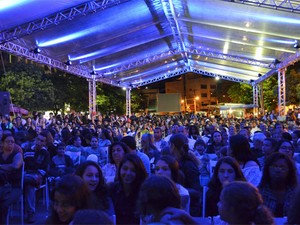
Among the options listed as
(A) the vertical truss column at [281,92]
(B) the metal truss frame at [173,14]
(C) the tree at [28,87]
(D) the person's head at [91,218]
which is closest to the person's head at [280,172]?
(D) the person's head at [91,218]

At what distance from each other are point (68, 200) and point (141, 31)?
15.0 meters

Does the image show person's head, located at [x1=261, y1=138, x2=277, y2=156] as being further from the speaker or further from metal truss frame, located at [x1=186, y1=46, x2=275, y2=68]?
metal truss frame, located at [x1=186, y1=46, x2=275, y2=68]

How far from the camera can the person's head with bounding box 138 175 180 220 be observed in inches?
79.0

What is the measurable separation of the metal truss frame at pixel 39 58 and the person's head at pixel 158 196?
11.3 metres

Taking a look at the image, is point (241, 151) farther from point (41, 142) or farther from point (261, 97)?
point (261, 97)

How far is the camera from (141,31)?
663 inches

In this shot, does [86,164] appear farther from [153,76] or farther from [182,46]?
[153,76]

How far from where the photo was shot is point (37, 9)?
11125mm

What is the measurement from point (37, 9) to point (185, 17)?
6798 mm

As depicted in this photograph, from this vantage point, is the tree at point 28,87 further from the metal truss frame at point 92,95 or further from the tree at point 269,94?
the tree at point 269,94

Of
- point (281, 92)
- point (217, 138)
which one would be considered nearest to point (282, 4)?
point (217, 138)

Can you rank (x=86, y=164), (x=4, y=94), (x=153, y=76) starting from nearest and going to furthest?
(x=86, y=164), (x=4, y=94), (x=153, y=76)

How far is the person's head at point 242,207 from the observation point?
1.88m

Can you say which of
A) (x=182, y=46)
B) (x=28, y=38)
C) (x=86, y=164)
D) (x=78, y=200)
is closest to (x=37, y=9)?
(x=28, y=38)
